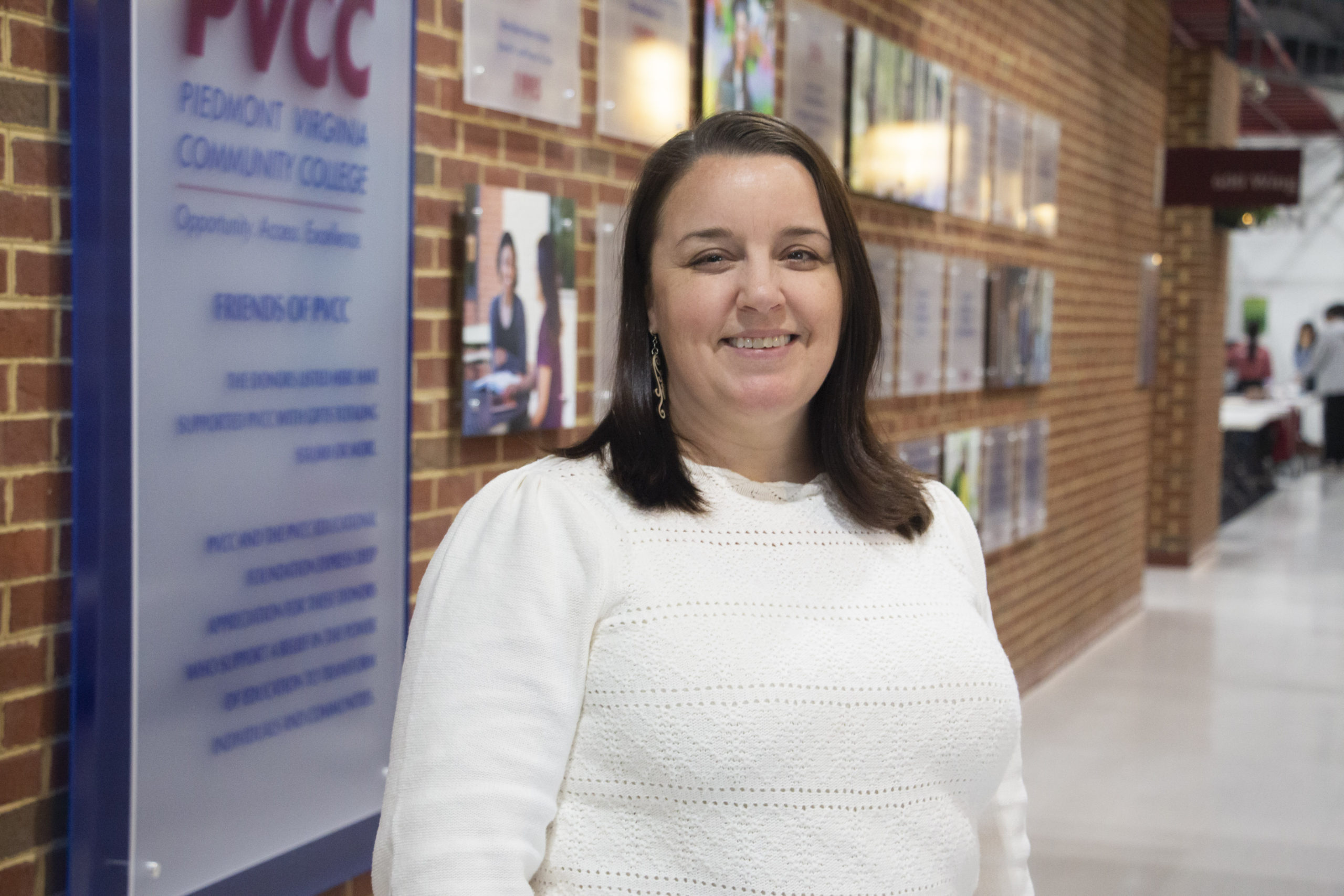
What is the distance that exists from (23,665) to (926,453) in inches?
151

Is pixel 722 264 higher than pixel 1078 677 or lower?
higher

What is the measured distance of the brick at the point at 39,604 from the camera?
6.42 feet

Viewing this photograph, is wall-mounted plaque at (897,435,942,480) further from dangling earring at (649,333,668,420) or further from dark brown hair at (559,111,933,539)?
dangling earring at (649,333,668,420)

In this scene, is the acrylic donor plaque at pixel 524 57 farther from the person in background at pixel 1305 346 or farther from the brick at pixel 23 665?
the person in background at pixel 1305 346

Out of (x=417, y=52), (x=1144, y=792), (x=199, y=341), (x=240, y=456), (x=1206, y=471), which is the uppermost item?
(x=417, y=52)

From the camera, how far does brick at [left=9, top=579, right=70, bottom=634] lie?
77.1 inches

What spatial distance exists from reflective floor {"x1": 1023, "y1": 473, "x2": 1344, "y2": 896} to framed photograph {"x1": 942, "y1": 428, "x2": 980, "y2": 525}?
3.43 feet

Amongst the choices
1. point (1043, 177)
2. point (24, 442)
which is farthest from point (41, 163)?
point (1043, 177)

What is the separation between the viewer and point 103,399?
78.4 inches

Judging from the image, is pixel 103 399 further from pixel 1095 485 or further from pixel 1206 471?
pixel 1206 471

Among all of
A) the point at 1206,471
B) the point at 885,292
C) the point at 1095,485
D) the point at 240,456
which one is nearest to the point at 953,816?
the point at 240,456

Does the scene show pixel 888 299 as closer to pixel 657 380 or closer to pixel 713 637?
pixel 657 380

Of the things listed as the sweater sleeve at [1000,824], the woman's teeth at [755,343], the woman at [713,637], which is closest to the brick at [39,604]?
the woman at [713,637]

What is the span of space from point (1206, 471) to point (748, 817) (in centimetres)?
1028
